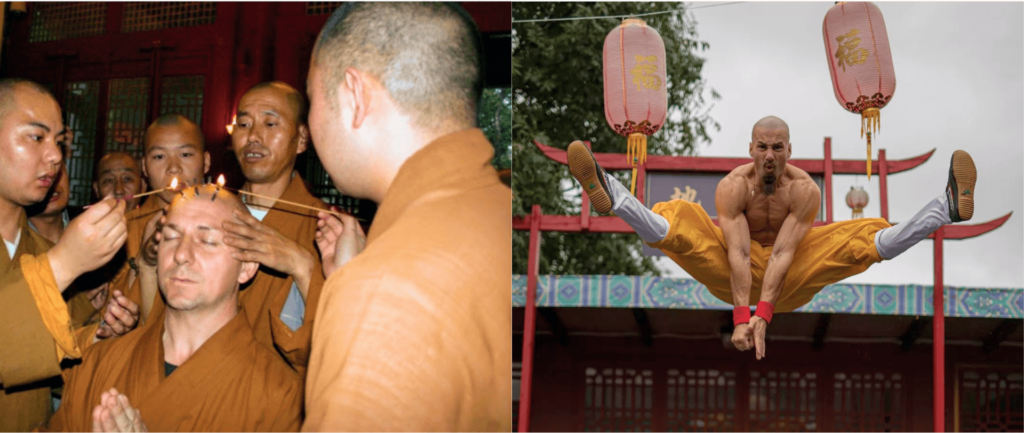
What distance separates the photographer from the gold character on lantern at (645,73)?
4504 millimetres

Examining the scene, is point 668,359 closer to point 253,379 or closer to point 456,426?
point 253,379

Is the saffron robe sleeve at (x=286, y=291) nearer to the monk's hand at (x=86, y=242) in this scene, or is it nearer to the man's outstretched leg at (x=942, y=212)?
the monk's hand at (x=86, y=242)

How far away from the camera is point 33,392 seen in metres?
3.30

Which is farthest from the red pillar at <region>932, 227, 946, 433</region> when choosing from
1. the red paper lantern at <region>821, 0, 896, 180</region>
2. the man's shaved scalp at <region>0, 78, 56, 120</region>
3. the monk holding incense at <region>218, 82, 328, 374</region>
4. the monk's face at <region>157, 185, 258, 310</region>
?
the man's shaved scalp at <region>0, 78, 56, 120</region>

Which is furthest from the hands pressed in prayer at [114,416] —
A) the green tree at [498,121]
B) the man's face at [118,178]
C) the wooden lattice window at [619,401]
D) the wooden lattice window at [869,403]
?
the wooden lattice window at [869,403]

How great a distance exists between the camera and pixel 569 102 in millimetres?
8961

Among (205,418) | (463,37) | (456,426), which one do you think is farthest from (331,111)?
(205,418)

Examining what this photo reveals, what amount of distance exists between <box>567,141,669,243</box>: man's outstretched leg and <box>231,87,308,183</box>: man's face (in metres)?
0.98

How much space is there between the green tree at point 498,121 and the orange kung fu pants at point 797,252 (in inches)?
35.0

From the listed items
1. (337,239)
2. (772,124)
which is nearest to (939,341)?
(772,124)

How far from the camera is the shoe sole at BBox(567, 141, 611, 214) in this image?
3510 millimetres

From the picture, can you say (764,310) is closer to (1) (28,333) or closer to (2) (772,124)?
(2) (772,124)

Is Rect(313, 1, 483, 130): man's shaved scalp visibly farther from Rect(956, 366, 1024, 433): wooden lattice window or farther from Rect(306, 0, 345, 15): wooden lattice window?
Rect(956, 366, 1024, 433): wooden lattice window

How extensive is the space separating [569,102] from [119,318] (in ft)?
20.0
